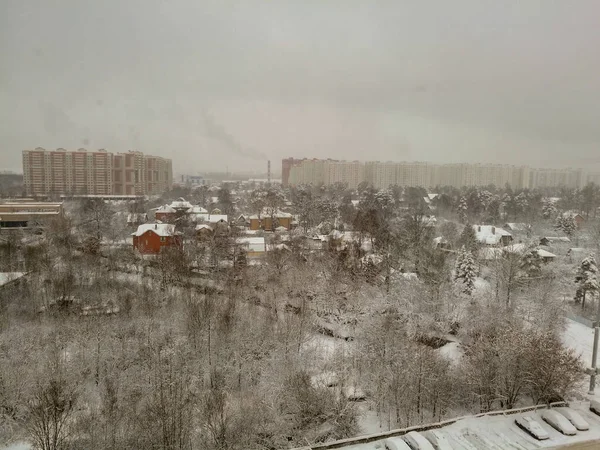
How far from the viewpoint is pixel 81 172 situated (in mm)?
41625

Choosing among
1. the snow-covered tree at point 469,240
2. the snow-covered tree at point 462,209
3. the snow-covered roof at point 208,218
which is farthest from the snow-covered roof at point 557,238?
the snow-covered roof at point 208,218

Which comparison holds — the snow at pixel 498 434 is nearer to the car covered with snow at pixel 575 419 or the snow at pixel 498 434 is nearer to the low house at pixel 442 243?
the car covered with snow at pixel 575 419

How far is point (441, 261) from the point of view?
14672 mm

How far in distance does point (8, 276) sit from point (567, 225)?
26360 millimetres

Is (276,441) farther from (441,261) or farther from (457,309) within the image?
(441,261)

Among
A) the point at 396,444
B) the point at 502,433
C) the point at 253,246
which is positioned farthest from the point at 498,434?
the point at 253,246

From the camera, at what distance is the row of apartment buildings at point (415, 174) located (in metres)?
61.1

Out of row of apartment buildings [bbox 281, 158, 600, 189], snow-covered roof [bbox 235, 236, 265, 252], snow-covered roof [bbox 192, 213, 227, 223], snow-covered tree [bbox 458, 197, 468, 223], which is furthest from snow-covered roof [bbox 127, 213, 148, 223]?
row of apartment buildings [bbox 281, 158, 600, 189]

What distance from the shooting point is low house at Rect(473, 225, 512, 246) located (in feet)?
66.6

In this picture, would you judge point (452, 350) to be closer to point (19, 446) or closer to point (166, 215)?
point (19, 446)

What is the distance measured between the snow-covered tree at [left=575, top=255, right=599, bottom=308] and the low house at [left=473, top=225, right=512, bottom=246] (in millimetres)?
5682

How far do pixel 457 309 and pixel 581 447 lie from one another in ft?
23.1

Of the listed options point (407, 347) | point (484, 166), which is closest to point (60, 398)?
point (407, 347)

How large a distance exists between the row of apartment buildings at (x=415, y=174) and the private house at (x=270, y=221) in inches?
1378
